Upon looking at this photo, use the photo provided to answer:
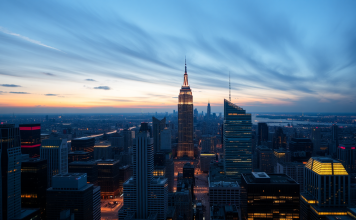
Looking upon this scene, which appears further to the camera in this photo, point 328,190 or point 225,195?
point 225,195

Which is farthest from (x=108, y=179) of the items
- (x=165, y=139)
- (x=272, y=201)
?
(x=165, y=139)

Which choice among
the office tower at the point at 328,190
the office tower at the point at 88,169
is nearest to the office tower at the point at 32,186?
the office tower at the point at 88,169

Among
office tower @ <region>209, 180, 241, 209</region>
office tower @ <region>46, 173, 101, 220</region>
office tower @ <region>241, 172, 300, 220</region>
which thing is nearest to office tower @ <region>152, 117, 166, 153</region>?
office tower @ <region>209, 180, 241, 209</region>

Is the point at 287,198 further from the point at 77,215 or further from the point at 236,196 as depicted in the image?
the point at 77,215

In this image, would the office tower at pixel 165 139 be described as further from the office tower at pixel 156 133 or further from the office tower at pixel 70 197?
the office tower at pixel 70 197

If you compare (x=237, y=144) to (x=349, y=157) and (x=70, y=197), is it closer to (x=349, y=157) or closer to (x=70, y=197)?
(x=349, y=157)

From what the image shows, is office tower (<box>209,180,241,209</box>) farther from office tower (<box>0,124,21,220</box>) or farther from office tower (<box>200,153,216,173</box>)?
office tower (<box>200,153,216,173</box>)
